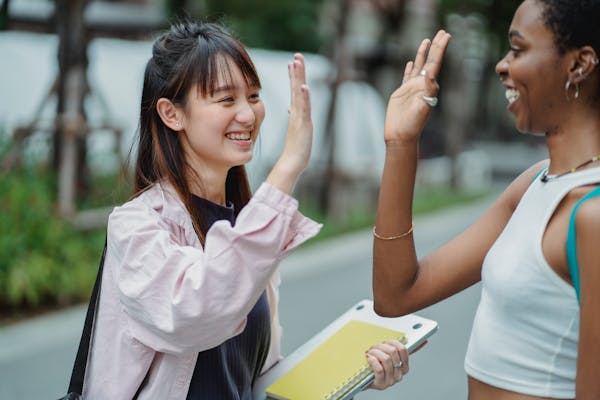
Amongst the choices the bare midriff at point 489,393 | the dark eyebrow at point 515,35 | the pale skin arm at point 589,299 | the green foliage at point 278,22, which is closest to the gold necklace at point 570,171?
the pale skin arm at point 589,299

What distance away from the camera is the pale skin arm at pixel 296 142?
1496mm

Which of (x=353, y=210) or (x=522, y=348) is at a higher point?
(x=522, y=348)

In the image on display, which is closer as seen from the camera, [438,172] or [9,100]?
[9,100]

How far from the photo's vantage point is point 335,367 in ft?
5.82

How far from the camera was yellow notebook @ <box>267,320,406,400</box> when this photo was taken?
67.2 inches

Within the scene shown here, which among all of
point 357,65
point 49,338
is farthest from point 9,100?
point 357,65

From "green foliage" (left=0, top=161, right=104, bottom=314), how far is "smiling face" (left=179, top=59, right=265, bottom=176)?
4417mm

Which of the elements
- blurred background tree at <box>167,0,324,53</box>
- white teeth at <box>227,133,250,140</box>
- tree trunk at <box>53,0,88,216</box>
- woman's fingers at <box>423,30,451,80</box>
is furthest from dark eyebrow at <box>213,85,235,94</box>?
blurred background tree at <box>167,0,324,53</box>

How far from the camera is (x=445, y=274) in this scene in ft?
5.38

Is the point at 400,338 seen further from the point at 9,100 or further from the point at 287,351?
the point at 9,100

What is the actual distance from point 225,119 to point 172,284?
0.43 metres

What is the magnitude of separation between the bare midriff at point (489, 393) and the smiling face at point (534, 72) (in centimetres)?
49

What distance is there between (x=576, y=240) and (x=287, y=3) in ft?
59.0

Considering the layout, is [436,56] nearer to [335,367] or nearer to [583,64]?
[583,64]
